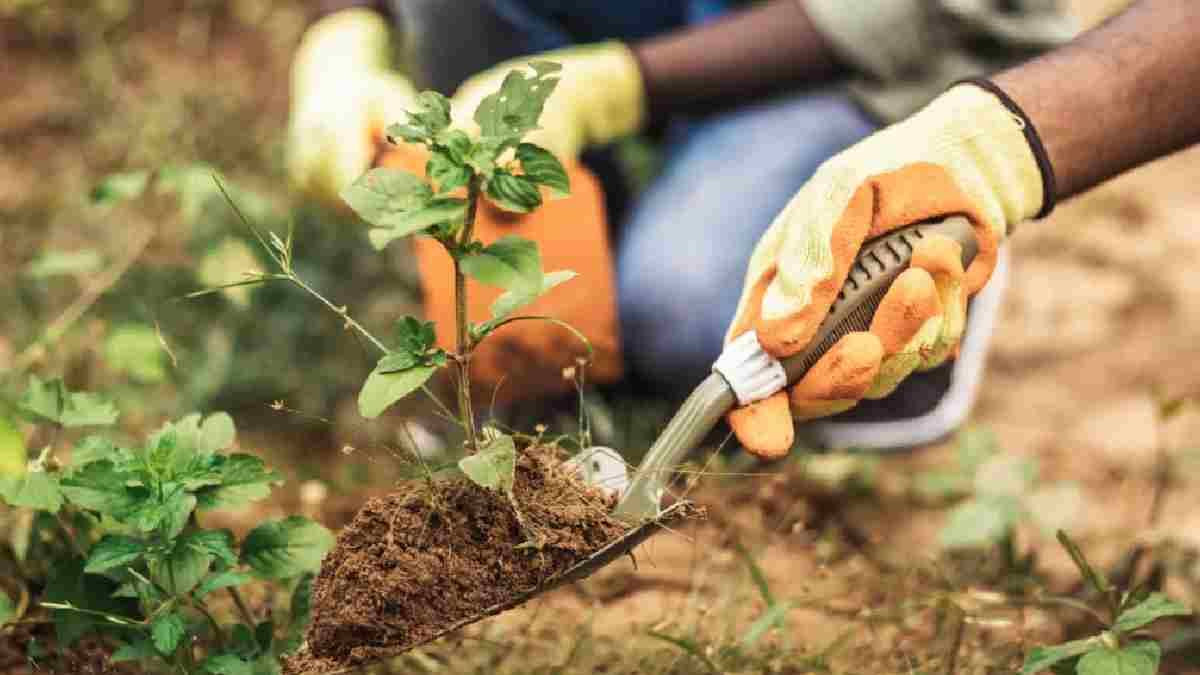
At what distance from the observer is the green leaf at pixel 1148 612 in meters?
0.94

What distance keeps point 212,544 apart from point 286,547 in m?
0.08

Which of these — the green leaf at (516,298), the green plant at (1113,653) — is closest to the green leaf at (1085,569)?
the green plant at (1113,653)

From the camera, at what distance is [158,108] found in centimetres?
239

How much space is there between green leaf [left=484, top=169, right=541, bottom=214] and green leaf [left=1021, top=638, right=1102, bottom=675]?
525 mm

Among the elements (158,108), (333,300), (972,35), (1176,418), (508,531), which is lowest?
(1176,418)

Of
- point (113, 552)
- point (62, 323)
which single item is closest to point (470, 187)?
point (113, 552)

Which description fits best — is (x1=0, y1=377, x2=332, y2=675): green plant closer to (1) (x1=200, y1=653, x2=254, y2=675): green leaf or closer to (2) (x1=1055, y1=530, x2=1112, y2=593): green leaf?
(1) (x1=200, y1=653, x2=254, y2=675): green leaf

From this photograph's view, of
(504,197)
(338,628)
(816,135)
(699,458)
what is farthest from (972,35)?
(338,628)

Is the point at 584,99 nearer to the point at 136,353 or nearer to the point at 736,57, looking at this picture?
the point at 736,57

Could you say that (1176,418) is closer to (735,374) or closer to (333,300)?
(735,374)

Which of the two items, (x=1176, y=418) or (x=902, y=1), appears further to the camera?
(x=1176, y=418)

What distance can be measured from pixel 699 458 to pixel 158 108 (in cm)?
144

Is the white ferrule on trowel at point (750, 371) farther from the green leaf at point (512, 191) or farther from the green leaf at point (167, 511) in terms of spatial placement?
the green leaf at point (167, 511)

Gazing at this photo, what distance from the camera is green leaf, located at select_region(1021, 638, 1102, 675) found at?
3.09 feet
